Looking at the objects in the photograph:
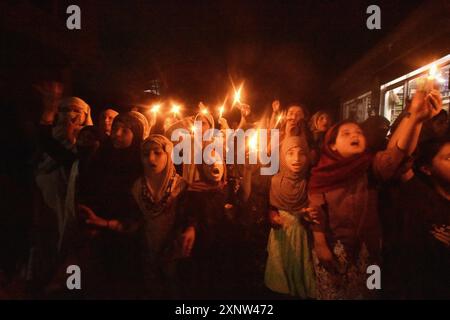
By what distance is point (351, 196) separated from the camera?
439 cm

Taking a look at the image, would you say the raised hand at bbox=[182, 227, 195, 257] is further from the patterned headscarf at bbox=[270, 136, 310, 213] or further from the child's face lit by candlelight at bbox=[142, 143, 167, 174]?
the patterned headscarf at bbox=[270, 136, 310, 213]

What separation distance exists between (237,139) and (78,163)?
5.12ft

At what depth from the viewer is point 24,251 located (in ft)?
14.4

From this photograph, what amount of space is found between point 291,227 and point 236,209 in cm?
58

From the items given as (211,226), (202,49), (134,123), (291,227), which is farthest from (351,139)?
(134,123)

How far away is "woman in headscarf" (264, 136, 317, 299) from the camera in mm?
4352

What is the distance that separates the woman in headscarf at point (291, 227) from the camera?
4.35 meters

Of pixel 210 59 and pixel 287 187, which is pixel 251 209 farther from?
pixel 210 59

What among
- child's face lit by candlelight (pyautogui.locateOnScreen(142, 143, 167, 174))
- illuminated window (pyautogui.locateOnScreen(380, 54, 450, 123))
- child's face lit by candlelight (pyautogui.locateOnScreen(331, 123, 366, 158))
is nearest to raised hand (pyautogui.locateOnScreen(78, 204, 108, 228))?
child's face lit by candlelight (pyautogui.locateOnScreen(142, 143, 167, 174))

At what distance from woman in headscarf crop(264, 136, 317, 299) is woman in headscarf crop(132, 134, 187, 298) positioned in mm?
928

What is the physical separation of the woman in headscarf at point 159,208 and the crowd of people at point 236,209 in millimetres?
11

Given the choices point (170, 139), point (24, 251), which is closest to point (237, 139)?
point (170, 139)

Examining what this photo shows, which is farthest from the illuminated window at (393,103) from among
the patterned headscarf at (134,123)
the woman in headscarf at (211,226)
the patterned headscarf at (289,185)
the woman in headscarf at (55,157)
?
the woman in headscarf at (55,157)

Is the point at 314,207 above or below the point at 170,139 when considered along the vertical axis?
below
